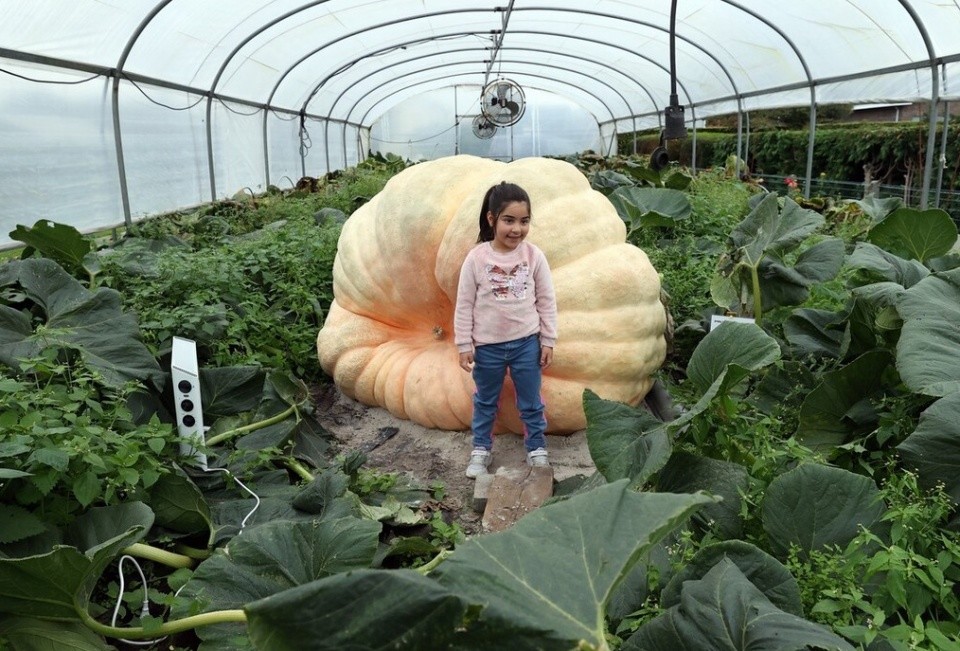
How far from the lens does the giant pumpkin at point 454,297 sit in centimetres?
Answer: 318

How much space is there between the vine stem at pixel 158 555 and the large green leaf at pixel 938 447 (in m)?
1.67

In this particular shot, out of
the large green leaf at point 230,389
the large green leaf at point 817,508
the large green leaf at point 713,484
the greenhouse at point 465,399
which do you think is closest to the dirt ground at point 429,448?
the greenhouse at point 465,399

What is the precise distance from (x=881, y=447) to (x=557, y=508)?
149 centimetres

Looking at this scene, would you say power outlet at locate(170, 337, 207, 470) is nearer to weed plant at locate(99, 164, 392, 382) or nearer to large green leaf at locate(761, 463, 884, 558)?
weed plant at locate(99, 164, 392, 382)

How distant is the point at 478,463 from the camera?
3107mm

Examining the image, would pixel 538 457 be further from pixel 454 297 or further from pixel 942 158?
pixel 942 158


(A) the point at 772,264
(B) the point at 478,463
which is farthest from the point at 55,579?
(A) the point at 772,264

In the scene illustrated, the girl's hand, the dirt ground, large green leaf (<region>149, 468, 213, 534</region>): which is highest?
the girl's hand

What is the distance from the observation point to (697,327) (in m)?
3.54

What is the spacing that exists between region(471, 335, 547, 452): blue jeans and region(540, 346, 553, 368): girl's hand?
0.7 inches

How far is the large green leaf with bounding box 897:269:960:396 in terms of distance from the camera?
69.5 inches

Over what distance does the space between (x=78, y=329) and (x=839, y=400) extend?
2415 mm

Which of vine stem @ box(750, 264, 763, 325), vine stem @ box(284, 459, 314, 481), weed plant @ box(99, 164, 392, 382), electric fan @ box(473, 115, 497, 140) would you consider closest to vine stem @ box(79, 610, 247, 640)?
vine stem @ box(284, 459, 314, 481)

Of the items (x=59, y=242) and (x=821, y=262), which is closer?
(x=821, y=262)
